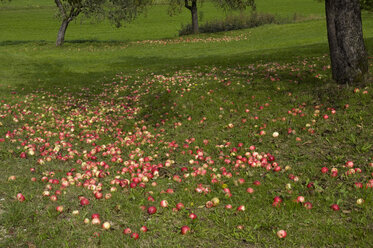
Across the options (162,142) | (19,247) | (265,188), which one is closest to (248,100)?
(162,142)

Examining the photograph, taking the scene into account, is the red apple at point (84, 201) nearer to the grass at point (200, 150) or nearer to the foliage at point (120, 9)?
the grass at point (200, 150)

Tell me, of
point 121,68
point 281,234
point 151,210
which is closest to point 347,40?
point 281,234

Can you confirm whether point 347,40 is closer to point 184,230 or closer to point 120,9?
point 184,230

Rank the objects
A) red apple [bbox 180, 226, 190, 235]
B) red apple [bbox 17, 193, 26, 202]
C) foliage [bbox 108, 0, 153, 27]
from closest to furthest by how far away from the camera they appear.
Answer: red apple [bbox 180, 226, 190, 235] → red apple [bbox 17, 193, 26, 202] → foliage [bbox 108, 0, 153, 27]

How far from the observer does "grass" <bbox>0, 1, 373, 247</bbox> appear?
4.79 metres

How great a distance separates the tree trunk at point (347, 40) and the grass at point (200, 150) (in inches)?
24.0

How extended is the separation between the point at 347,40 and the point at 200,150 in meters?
5.57

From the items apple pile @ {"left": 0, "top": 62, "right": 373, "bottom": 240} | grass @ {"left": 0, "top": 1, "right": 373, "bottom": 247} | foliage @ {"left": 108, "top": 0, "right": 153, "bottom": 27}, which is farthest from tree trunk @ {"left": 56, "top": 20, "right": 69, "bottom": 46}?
apple pile @ {"left": 0, "top": 62, "right": 373, "bottom": 240}

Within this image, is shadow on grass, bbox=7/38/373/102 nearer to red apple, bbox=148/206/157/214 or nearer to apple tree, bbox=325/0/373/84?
apple tree, bbox=325/0/373/84

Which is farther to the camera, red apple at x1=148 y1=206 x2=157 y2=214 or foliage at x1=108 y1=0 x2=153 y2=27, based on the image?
foliage at x1=108 y1=0 x2=153 y2=27

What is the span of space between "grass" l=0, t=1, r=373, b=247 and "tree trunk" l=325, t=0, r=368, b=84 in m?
0.61

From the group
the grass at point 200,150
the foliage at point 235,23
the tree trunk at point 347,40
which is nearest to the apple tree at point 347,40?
the tree trunk at point 347,40

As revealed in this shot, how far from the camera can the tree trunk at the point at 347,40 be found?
9.02 metres

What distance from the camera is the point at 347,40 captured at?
363 inches
